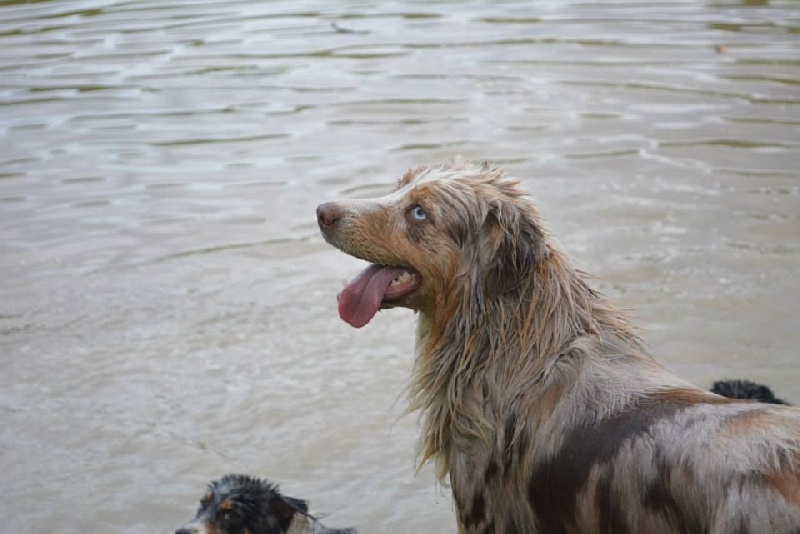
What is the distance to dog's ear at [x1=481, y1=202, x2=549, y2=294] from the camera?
17.1 feet

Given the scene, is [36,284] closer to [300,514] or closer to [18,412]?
[18,412]

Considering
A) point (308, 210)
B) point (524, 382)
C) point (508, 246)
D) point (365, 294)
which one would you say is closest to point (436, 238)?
point (508, 246)

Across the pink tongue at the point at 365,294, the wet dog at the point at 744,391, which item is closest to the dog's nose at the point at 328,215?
the pink tongue at the point at 365,294

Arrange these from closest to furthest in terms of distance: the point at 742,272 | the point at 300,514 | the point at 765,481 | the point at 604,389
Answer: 1. the point at 765,481
2. the point at 604,389
3. the point at 300,514
4. the point at 742,272

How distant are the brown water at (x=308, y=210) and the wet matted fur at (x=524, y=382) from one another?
4.53ft

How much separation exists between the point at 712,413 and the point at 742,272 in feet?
15.9

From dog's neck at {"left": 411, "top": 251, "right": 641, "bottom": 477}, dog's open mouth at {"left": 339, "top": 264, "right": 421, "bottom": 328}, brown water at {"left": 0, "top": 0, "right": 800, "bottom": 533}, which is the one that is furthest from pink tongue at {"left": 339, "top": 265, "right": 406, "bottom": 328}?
brown water at {"left": 0, "top": 0, "right": 800, "bottom": 533}

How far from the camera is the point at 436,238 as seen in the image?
534cm

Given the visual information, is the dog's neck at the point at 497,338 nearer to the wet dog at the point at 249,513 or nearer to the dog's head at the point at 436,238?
the dog's head at the point at 436,238

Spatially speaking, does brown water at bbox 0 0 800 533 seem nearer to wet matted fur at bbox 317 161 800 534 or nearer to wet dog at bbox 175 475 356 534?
wet dog at bbox 175 475 356 534

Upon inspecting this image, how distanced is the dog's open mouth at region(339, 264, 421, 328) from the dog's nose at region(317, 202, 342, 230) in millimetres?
274

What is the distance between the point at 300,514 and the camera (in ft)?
19.2

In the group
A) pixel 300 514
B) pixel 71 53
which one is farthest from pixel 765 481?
pixel 71 53

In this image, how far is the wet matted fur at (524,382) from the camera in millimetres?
4484
